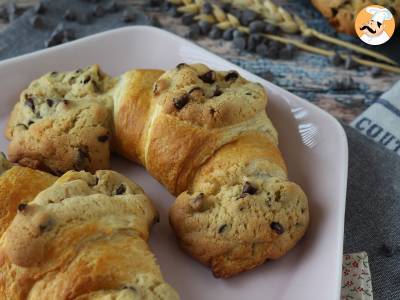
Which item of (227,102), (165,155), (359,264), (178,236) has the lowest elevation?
(359,264)

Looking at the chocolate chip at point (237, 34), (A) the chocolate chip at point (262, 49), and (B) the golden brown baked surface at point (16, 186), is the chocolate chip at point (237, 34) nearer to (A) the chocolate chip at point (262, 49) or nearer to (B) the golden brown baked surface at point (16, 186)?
(A) the chocolate chip at point (262, 49)

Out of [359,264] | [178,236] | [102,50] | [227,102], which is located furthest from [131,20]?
[359,264]

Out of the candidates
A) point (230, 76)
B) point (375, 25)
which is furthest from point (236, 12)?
point (230, 76)

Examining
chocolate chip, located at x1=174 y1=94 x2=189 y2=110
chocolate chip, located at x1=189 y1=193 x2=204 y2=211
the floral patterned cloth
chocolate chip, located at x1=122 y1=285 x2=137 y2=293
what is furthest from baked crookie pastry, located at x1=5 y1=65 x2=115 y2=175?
the floral patterned cloth

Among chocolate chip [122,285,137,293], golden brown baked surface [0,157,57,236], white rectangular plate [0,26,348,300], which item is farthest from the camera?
white rectangular plate [0,26,348,300]

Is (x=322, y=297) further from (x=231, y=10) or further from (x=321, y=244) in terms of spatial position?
(x=231, y=10)

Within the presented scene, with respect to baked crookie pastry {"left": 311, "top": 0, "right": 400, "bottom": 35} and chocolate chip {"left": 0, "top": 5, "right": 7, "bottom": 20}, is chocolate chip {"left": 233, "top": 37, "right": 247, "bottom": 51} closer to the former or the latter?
baked crookie pastry {"left": 311, "top": 0, "right": 400, "bottom": 35}

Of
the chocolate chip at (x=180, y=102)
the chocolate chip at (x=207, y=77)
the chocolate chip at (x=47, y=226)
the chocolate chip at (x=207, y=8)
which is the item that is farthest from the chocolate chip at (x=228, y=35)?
the chocolate chip at (x=47, y=226)
